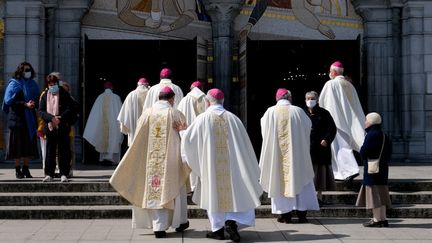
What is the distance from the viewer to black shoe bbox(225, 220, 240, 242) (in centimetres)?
916

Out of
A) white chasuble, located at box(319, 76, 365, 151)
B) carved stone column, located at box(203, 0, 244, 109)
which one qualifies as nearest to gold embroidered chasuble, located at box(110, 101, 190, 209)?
white chasuble, located at box(319, 76, 365, 151)

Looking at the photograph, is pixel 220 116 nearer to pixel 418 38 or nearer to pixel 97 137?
pixel 97 137

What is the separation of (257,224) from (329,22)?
8.76 metres

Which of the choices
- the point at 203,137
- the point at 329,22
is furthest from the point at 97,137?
the point at 203,137

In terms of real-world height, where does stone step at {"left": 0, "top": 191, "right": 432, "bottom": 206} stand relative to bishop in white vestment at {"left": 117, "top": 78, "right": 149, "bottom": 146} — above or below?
below

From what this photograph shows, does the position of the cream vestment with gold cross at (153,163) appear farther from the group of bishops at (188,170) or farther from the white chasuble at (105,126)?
the white chasuble at (105,126)

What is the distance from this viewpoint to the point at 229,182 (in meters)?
9.39

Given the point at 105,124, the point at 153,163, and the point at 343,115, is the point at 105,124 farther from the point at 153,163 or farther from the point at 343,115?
the point at 153,163

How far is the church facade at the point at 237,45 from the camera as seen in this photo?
678 inches

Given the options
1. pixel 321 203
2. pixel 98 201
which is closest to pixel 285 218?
pixel 321 203

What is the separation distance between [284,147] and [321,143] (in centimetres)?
72

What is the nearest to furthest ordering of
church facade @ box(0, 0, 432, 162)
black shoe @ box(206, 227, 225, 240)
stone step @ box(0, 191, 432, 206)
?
black shoe @ box(206, 227, 225, 240) < stone step @ box(0, 191, 432, 206) < church facade @ box(0, 0, 432, 162)

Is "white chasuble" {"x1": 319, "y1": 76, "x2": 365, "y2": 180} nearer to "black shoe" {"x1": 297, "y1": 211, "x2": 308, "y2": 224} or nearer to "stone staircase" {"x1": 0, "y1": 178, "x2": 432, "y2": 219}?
"stone staircase" {"x1": 0, "y1": 178, "x2": 432, "y2": 219}

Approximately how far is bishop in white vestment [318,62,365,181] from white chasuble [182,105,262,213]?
2895 mm
